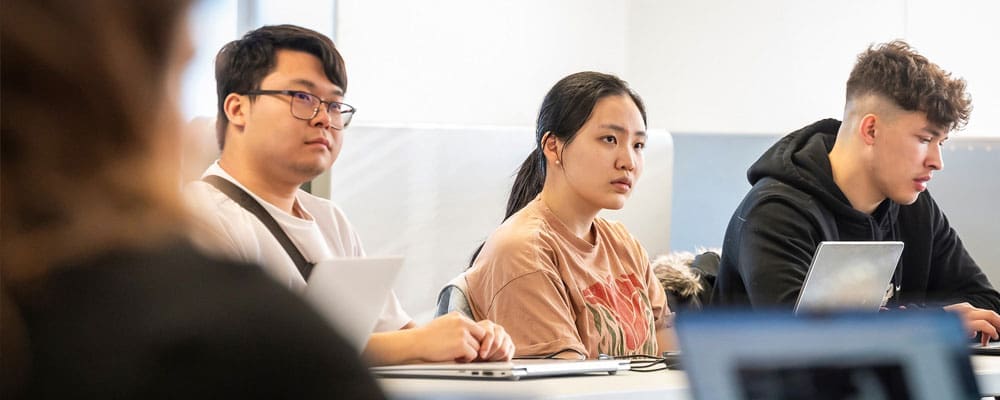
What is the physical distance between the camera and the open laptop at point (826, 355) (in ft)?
2.60

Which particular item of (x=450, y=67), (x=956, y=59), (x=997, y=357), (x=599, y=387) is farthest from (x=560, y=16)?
(x=599, y=387)

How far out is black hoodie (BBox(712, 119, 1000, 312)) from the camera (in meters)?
2.66

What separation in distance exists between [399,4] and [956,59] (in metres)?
1.61

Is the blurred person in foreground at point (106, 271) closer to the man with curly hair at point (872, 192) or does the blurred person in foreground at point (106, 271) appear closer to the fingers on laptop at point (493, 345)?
the fingers on laptop at point (493, 345)

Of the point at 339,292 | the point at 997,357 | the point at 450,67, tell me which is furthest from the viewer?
the point at 450,67

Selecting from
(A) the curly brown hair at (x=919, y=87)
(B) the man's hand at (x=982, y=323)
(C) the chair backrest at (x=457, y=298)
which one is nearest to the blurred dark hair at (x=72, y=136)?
(C) the chair backrest at (x=457, y=298)

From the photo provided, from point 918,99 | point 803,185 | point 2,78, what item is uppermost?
point 2,78

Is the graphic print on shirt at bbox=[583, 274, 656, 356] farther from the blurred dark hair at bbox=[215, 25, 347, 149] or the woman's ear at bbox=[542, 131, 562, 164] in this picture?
the blurred dark hair at bbox=[215, 25, 347, 149]

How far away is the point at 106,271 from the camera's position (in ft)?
1.50

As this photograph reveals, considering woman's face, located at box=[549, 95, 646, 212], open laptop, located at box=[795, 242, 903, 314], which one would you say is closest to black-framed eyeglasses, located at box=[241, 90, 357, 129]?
woman's face, located at box=[549, 95, 646, 212]

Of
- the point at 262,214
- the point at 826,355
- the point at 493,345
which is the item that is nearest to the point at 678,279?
the point at 493,345

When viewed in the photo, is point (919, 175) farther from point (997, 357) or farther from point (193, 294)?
point (193, 294)

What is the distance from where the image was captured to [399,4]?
3414 millimetres

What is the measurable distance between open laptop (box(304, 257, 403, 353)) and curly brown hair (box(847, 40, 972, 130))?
170 centimetres
